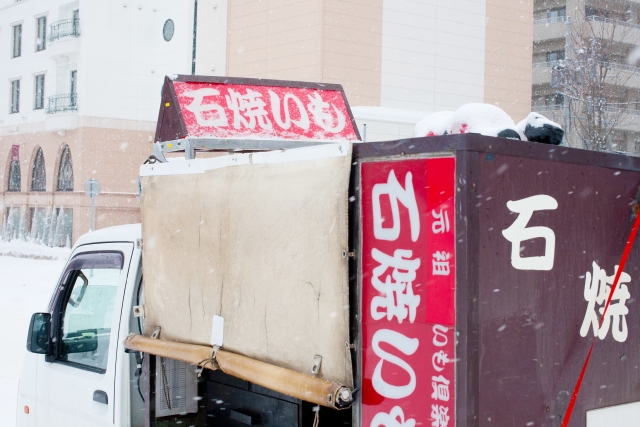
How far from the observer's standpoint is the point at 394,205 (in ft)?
8.64

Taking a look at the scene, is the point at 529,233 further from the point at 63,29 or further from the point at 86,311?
the point at 63,29

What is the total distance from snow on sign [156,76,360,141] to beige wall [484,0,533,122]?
24835 millimetres

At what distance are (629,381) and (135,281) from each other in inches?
96.0

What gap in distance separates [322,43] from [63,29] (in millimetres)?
15590

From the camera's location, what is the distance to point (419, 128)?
343 cm

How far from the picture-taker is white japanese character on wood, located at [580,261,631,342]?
2859mm

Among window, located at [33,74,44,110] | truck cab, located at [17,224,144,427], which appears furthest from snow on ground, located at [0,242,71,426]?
window, located at [33,74,44,110]

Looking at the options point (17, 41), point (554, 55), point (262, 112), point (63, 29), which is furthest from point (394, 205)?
point (554, 55)

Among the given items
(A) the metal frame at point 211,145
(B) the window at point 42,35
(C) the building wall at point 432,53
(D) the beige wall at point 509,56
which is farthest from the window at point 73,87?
(A) the metal frame at point 211,145

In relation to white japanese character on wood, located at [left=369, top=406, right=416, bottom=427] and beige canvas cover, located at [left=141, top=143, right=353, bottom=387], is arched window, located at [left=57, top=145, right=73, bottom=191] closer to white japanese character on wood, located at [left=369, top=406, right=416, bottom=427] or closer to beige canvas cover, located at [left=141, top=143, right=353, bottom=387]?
beige canvas cover, located at [left=141, top=143, right=353, bottom=387]

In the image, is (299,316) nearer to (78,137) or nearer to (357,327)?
(357,327)

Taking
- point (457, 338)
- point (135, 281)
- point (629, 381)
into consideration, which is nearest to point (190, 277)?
point (135, 281)

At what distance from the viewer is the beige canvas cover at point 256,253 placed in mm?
2814

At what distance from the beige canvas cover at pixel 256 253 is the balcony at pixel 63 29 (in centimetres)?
3261
